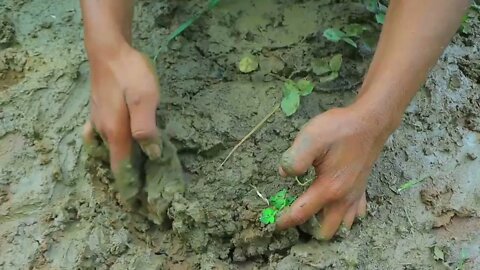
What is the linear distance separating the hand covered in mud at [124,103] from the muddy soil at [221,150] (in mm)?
148

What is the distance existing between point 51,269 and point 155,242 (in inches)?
9.3

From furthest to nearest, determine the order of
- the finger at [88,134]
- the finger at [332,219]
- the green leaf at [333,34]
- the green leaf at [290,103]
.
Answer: the green leaf at [333,34], the green leaf at [290,103], the finger at [88,134], the finger at [332,219]

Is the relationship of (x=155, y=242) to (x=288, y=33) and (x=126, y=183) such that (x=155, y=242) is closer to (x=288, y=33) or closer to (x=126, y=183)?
(x=126, y=183)

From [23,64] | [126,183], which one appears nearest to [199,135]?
[126,183]

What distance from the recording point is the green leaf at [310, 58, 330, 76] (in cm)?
207

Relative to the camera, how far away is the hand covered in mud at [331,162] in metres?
1.63

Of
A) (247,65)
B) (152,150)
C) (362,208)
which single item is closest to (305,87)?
(247,65)

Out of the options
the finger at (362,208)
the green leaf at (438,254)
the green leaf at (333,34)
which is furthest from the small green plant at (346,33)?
the green leaf at (438,254)

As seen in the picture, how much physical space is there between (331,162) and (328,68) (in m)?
0.48

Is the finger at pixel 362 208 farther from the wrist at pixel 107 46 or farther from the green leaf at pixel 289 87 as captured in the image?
the wrist at pixel 107 46

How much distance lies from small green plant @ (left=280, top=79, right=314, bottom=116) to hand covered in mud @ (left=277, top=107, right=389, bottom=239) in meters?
0.31

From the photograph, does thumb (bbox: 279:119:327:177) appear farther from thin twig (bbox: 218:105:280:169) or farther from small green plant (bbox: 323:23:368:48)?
small green plant (bbox: 323:23:368:48)

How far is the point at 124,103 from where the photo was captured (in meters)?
1.70

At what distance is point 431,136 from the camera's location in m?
2.02
